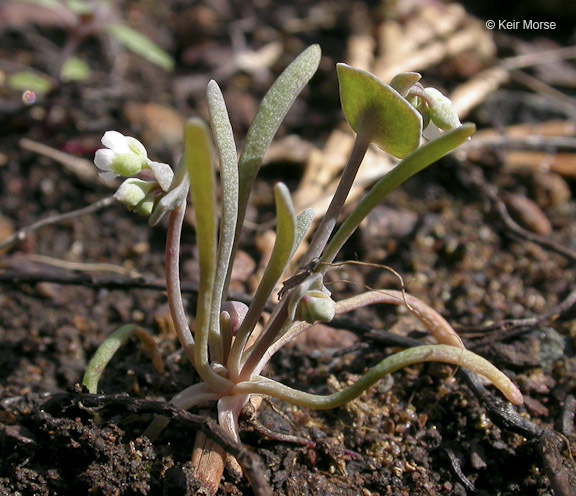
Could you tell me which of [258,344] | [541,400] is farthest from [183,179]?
[541,400]

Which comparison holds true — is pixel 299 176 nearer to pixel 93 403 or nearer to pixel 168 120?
pixel 168 120

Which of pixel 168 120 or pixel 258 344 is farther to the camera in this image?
pixel 168 120

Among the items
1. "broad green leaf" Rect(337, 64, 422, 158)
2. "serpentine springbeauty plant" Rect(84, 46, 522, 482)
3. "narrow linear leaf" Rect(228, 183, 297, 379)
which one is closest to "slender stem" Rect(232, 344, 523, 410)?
"serpentine springbeauty plant" Rect(84, 46, 522, 482)

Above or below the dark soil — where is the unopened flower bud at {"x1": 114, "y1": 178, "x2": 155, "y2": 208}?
above

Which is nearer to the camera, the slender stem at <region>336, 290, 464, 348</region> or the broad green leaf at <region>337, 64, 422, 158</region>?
the broad green leaf at <region>337, 64, 422, 158</region>

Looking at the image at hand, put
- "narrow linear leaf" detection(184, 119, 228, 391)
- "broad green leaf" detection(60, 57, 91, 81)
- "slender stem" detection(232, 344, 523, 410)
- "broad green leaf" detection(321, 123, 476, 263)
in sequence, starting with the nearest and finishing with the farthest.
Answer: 1. "narrow linear leaf" detection(184, 119, 228, 391)
2. "broad green leaf" detection(321, 123, 476, 263)
3. "slender stem" detection(232, 344, 523, 410)
4. "broad green leaf" detection(60, 57, 91, 81)

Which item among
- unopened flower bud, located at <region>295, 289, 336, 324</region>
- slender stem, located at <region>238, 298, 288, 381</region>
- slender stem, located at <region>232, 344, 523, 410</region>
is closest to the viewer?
unopened flower bud, located at <region>295, 289, 336, 324</region>

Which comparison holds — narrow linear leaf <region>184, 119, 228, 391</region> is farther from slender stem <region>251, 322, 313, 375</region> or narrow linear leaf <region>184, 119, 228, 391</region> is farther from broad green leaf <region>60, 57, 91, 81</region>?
broad green leaf <region>60, 57, 91, 81</region>
